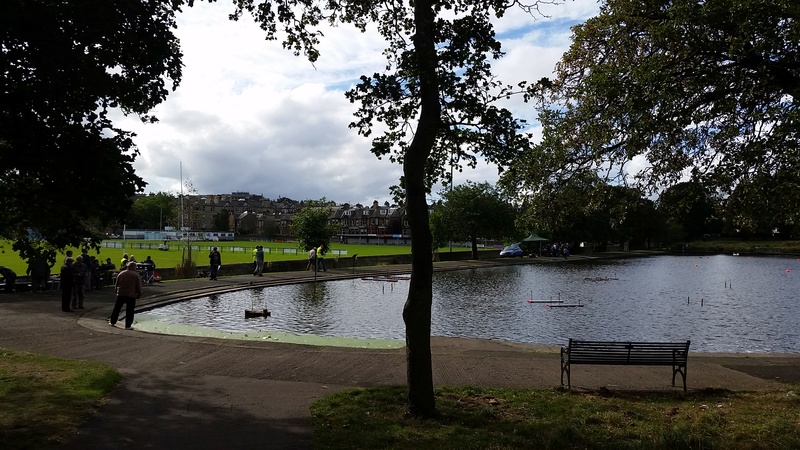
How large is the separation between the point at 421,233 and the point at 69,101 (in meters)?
5.12

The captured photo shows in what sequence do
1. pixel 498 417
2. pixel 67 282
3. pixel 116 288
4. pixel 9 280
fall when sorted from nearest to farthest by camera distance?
pixel 498 417, pixel 116 288, pixel 67 282, pixel 9 280

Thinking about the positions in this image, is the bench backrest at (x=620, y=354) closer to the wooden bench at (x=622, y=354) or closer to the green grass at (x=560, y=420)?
the wooden bench at (x=622, y=354)

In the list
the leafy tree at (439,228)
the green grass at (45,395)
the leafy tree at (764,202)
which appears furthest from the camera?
the leafy tree at (439,228)

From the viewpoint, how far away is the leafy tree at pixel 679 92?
8516 mm

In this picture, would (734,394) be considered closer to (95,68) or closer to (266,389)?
(266,389)

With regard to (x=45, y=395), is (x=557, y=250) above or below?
above

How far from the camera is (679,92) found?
8969 millimetres

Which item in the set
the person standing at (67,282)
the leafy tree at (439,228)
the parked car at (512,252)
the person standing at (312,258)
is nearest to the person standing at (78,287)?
the person standing at (67,282)

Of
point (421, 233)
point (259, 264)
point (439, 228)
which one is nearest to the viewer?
point (421, 233)

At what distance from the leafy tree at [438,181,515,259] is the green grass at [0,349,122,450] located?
1975 inches

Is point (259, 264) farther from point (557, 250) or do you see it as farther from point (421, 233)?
point (557, 250)

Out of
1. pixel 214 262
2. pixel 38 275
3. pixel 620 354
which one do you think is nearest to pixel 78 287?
pixel 38 275

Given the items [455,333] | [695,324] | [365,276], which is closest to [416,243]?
[455,333]

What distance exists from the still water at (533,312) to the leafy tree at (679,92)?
24.8 feet
